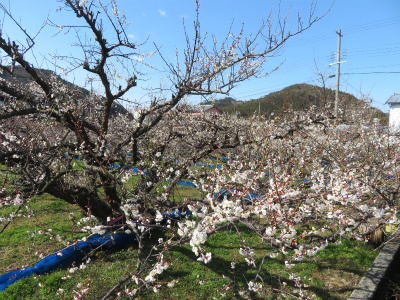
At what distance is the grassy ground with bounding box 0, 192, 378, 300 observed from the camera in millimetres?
3424

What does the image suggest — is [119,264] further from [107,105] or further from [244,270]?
[107,105]

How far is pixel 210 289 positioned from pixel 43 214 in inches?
188

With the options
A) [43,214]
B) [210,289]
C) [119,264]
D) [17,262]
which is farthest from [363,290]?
[43,214]

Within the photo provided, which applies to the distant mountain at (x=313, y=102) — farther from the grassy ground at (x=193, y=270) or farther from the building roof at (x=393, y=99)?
the building roof at (x=393, y=99)

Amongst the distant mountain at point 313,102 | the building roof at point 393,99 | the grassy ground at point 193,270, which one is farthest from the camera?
the building roof at point 393,99

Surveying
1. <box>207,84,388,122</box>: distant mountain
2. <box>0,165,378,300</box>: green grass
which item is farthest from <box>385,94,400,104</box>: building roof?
<box>0,165,378,300</box>: green grass

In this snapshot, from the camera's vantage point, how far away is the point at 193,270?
399cm

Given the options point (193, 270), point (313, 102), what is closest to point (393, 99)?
point (313, 102)

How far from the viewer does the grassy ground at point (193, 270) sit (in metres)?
3.42

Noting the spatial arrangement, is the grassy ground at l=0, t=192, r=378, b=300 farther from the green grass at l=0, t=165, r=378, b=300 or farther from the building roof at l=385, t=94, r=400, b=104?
the building roof at l=385, t=94, r=400, b=104

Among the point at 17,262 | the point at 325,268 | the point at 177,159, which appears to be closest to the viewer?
the point at 17,262

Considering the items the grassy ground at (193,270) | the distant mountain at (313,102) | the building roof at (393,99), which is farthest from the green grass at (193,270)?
the building roof at (393,99)

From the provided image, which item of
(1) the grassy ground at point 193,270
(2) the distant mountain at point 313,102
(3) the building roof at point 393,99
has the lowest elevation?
(1) the grassy ground at point 193,270

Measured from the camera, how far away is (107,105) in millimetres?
4211
